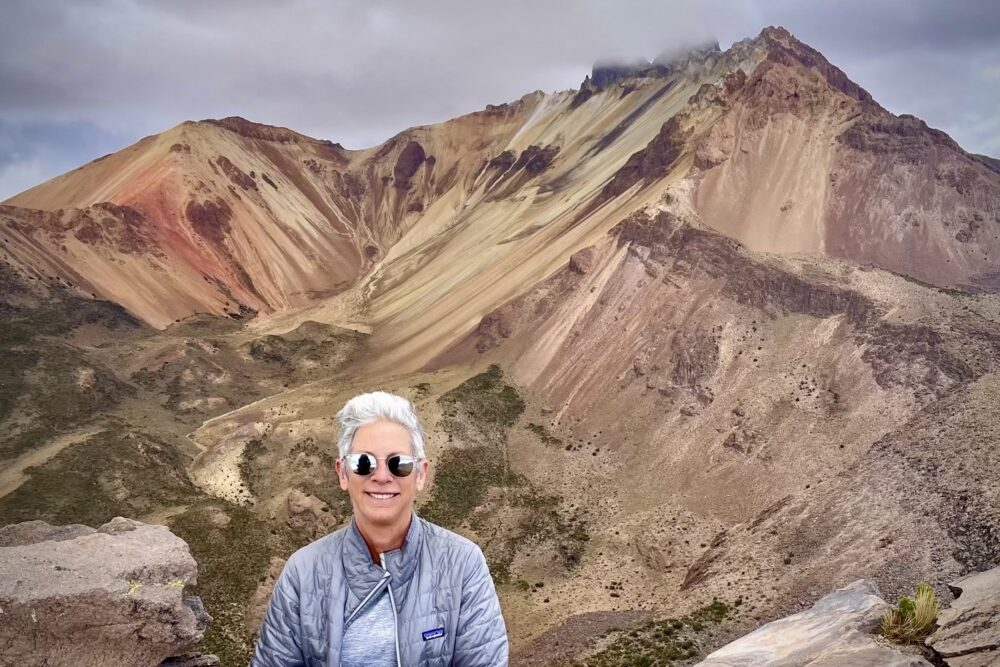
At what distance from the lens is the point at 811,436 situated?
121ft

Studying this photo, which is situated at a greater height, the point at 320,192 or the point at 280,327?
the point at 320,192

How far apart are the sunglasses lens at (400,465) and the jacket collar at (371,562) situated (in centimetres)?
36

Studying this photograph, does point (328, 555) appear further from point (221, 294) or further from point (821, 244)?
point (221, 294)

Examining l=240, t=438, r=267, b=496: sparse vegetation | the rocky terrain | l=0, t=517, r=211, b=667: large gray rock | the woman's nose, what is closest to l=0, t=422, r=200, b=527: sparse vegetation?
the rocky terrain

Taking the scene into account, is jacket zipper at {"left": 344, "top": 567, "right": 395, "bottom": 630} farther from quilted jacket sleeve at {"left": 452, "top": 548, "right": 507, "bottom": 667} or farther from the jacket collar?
quilted jacket sleeve at {"left": 452, "top": 548, "right": 507, "bottom": 667}

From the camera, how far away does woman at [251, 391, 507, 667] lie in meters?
5.64

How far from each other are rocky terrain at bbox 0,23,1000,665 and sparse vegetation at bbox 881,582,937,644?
8.29 m

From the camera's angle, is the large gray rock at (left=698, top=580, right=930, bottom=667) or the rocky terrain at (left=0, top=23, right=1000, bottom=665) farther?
the rocky terrain at (left=0, top=23, right=1000, bottom=665)

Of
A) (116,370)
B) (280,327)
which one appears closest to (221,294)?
(280,327)

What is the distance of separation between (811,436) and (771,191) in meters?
26.8

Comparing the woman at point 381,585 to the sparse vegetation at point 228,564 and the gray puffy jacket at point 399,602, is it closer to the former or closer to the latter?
the gray puffy jacket at point 399,602

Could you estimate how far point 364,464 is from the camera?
5.62 metres

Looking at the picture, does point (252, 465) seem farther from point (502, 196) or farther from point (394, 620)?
point (502, 196)

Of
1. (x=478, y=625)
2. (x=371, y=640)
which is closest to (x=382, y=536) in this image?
(x=371, y=640)
